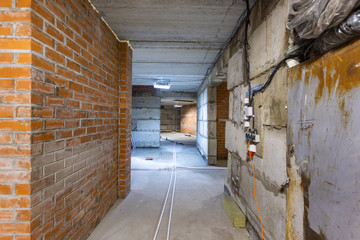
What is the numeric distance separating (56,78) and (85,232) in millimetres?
1470

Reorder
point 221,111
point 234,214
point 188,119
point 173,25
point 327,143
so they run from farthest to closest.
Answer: point 188,119 < point 221,111 < point 173,25 < point 234,214 < point 327,143

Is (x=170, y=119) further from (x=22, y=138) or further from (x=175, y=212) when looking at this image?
(x=22, y=138)

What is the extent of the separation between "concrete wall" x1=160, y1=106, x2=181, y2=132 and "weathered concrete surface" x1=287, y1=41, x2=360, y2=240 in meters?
12.6

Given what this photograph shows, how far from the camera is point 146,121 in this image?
22.3ft

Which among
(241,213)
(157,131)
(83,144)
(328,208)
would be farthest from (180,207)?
(157,131)

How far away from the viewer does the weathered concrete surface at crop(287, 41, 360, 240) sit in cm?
73

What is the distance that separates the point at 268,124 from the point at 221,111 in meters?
3.66

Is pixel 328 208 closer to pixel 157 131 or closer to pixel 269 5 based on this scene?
pixel 269 5

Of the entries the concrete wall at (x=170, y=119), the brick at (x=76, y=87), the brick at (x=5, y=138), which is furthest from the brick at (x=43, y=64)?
the concrete wall at (x=170, y=119)

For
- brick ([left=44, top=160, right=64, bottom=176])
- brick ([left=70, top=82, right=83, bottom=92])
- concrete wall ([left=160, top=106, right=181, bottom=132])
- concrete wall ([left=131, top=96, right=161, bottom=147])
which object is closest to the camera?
brick ([left=44, top=160, right=64, bottom=176])

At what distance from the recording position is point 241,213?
1.94m

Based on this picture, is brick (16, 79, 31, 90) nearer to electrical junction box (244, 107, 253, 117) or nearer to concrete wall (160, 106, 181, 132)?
electrical junction box (244, 107, 253, 117)

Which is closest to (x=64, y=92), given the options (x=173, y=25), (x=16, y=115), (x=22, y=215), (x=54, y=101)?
(x=54, y=101)

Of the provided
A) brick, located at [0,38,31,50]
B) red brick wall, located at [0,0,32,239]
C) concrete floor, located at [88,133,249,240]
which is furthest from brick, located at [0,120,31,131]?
concrete floor, located at [88,133,249,240]
